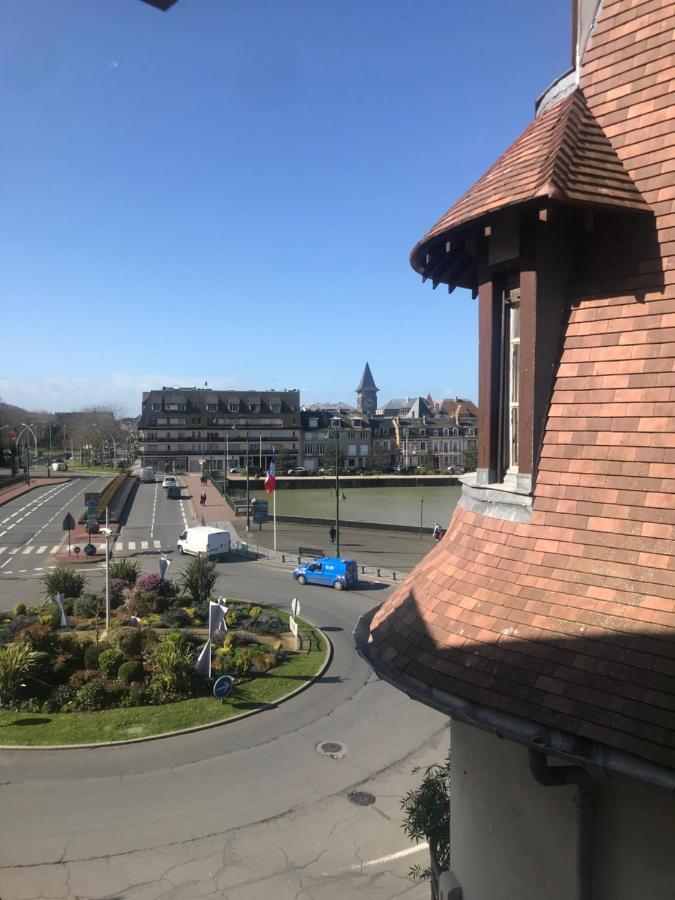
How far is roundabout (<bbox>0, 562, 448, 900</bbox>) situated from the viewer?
900 centimetres

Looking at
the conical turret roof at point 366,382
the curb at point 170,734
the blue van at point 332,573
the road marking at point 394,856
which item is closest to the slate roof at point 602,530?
the road marking at point 394,856

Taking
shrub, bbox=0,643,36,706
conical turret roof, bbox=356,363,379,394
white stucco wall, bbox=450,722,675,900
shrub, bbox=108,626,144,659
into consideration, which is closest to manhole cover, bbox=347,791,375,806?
white stucco wall, bbox=450,722,675,900

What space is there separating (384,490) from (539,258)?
7598 centimetres

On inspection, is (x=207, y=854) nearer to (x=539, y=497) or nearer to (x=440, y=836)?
(x=440, y=836)

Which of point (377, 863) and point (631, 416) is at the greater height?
point (631, 416)

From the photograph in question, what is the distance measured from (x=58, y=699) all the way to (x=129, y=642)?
2460 millimetres

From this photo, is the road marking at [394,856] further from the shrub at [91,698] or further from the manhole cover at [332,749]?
the shrub at [91,698]

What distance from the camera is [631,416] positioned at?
4.34 metres

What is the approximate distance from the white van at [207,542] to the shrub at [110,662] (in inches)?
662

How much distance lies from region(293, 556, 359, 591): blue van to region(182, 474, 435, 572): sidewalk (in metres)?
4.45

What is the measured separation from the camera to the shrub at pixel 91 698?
47.5 ft

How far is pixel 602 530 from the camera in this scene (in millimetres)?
4277

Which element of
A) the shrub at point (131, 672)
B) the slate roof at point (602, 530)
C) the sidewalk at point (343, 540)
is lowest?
the sidewalk at point (343, 540)

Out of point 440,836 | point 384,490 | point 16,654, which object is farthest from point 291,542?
point 384,490
